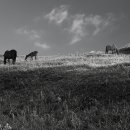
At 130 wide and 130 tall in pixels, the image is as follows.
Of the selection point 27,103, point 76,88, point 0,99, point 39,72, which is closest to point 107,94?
point 76,88

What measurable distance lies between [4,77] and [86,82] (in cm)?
750

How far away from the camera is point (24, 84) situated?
66.7 feet

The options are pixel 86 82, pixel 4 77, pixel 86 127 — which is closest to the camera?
pixel 86 127

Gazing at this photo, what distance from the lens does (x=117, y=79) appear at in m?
18.9

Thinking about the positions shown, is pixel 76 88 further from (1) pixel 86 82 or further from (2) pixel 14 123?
(2) pixel 14 123

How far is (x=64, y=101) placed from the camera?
45.8 feet

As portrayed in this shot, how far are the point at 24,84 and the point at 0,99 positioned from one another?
4.67 metres

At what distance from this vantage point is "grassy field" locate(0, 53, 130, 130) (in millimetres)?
10469

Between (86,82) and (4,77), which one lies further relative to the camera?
(4,77)

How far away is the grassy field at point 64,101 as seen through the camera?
1047 centimetres

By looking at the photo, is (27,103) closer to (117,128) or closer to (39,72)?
(117,128)

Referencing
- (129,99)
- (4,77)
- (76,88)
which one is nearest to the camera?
(129,99)

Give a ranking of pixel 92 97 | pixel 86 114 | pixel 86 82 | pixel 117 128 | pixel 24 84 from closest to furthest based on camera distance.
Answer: pixel 117 128 → pixel 86 114 → pixel 92 97 → pixel 86 82 → pixel 24 84

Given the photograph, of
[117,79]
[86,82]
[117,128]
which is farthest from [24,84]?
[117,128]
